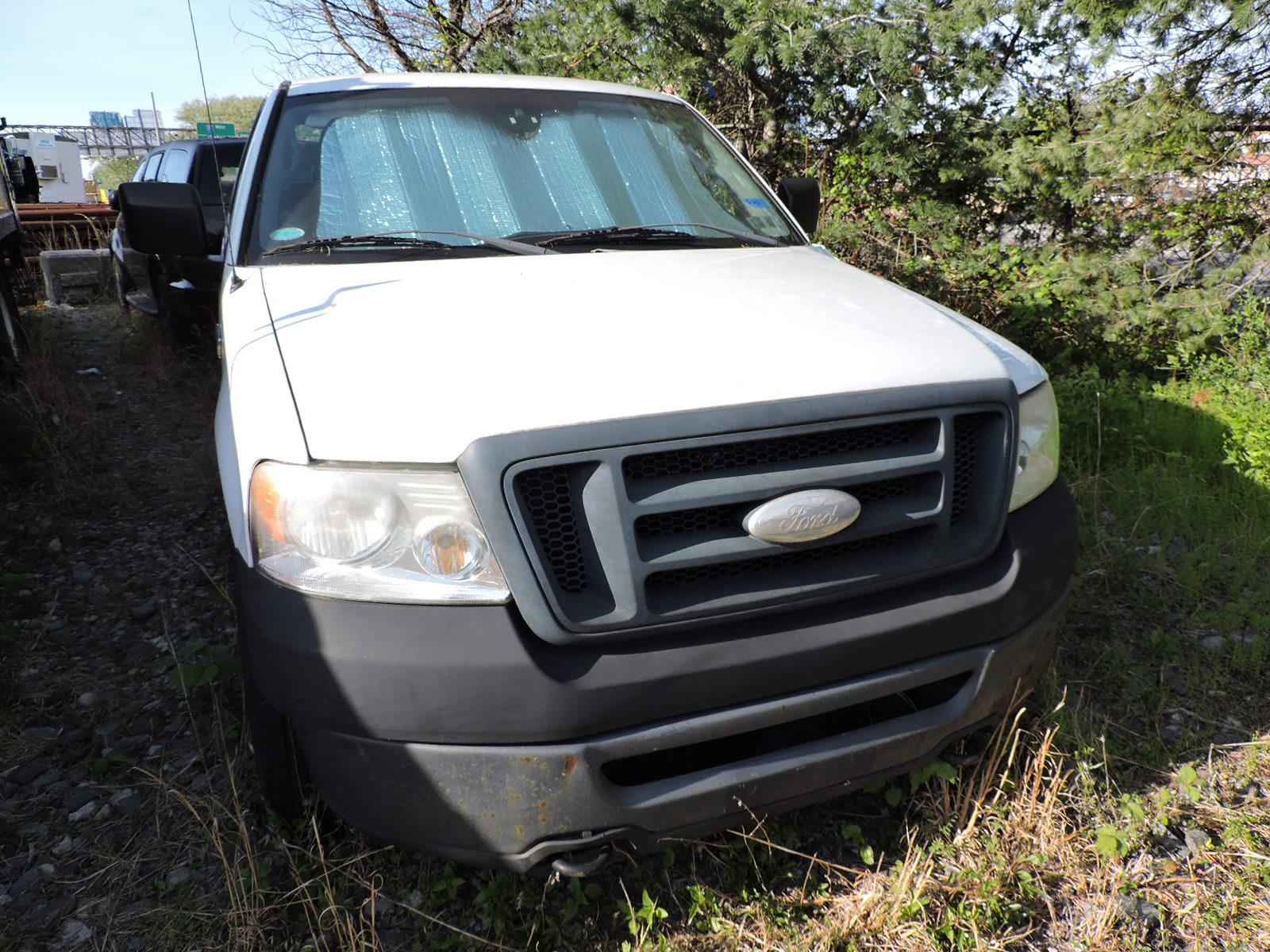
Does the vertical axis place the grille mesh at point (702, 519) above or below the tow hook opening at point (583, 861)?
above

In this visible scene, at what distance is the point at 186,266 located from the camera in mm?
5902

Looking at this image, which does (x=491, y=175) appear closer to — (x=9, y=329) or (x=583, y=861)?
(x=583, y=861)

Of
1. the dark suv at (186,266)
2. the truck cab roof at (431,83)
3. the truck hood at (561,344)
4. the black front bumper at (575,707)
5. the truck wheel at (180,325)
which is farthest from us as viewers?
the truck wheel at (180,325)

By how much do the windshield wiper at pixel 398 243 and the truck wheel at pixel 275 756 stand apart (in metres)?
1.24

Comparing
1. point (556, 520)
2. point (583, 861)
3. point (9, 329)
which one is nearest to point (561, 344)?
point (556, 520)

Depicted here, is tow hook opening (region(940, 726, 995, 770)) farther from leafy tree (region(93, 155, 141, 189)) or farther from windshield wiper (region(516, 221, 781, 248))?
leafy tree (region(93, 155, 141, 189))

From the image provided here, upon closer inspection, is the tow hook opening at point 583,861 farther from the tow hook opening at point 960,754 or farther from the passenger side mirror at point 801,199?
the passenger side mirror at point 801,199

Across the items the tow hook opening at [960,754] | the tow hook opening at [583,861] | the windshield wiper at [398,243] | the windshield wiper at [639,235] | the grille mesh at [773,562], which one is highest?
the windshield wiper at [398,243]

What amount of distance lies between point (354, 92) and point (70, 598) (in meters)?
2.22

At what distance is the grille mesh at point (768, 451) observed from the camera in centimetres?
176

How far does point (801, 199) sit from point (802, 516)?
2.30 m

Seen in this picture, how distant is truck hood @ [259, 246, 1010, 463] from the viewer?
1.74 metres

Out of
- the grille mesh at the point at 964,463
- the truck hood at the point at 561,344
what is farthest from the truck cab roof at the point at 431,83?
the grille mesh at the point at 964,463

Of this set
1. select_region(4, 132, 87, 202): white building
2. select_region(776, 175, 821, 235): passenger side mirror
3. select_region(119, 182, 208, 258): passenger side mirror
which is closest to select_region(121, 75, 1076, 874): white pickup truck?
select_region(119, 182, 208, 258): passenger side mirror
